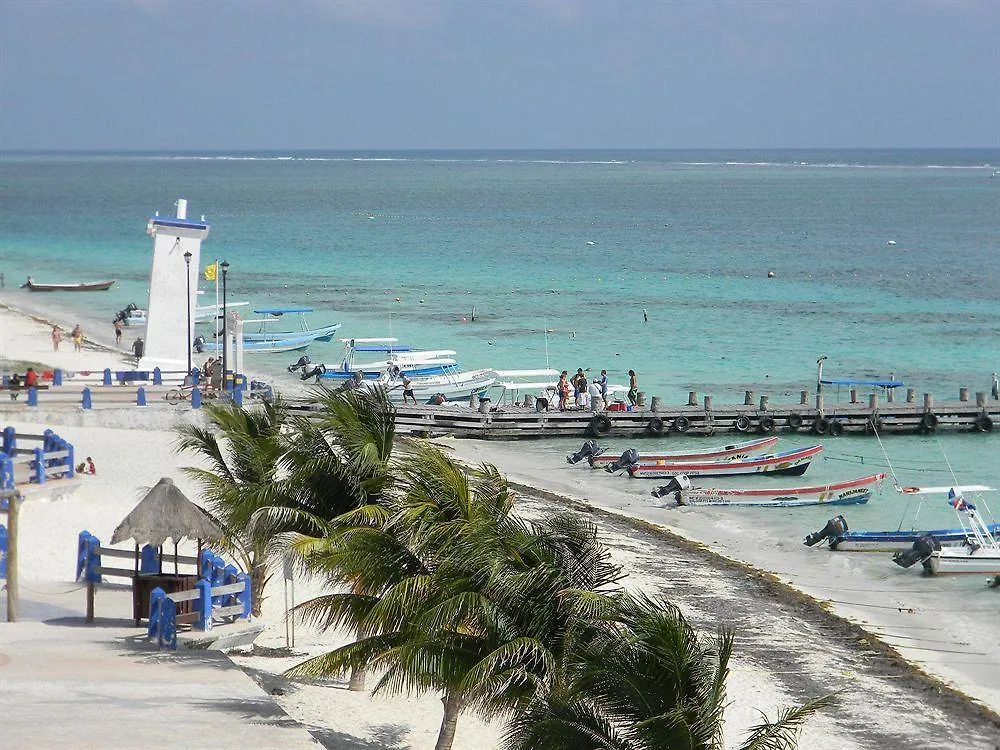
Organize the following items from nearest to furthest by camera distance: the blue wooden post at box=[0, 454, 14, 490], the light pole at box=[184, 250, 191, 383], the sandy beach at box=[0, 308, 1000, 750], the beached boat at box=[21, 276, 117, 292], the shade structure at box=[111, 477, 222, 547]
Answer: the shade structure at box=[111, 477, 222, 547] < the sandy beach at box=[0, 308, 1000, 750] < the blue wooden post at box=[0, 454, 14, 490] < the light pole at box=[184, 250, 191, 383] < the beached boat at box=[21, 276, 117, 292]

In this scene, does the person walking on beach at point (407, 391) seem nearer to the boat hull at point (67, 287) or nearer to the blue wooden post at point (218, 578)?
the blue wooden post at point (218, 578)

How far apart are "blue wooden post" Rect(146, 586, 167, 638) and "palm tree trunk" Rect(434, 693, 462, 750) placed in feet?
11.4

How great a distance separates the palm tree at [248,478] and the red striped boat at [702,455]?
1682 cm

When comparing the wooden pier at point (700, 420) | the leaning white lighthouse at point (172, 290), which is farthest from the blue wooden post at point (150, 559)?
the wooden pier at point (700, 420)

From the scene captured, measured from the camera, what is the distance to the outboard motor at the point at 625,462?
1308 inches

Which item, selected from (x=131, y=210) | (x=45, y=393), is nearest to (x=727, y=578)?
(x=45, y=393)

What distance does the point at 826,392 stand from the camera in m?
46.8

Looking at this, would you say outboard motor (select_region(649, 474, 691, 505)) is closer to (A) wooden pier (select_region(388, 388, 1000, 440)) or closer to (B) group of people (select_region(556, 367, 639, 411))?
(A) wooden pier (select_region(388, 388, 1000, 440))

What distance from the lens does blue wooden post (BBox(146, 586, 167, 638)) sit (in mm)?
14367

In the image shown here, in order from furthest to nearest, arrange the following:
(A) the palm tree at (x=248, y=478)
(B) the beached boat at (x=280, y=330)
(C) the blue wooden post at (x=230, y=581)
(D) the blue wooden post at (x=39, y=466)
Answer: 1. (B) the beached boat at (x=280, y=330)
2. (D) the blue wooden post at (x=39, y=466)
3. (C) the blue wooden post at (x=230, y=581)
4. (A) the palm tree at (x=248, y=478)

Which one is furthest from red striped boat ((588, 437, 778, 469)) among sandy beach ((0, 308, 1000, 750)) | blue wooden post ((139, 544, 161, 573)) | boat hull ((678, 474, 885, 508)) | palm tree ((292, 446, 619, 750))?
palm tree ((292, 446, 619, 750))

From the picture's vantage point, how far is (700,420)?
38406 millimetres

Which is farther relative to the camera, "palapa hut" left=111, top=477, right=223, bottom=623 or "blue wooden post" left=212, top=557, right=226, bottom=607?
"blue wooden post" left=212, top=557, right=226, bottom=607

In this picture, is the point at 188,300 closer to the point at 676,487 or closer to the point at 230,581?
the point at 676,487
